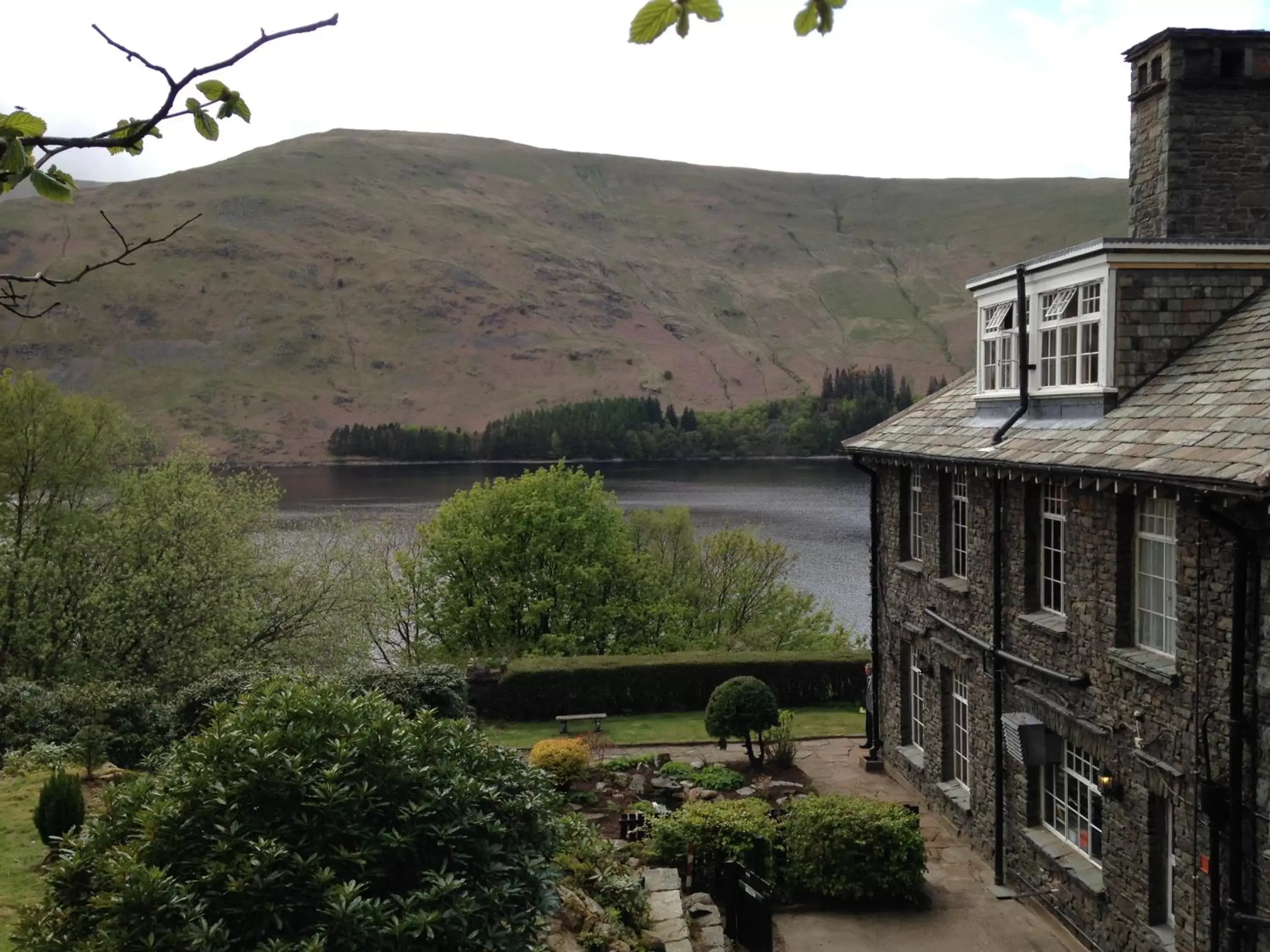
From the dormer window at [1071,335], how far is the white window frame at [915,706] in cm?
Result: 700

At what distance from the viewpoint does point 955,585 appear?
16672 millimetres

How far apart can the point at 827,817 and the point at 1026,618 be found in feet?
13.1

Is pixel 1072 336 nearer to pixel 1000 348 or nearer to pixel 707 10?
pixel 1000 348

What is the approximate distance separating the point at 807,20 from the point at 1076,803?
12640 mm

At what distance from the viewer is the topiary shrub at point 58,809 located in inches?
481

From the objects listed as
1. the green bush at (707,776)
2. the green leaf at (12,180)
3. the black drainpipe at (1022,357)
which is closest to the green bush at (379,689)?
the green bush at (707,776)

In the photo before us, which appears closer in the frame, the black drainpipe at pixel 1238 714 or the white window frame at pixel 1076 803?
the black drainpipe at pixel 1238 714

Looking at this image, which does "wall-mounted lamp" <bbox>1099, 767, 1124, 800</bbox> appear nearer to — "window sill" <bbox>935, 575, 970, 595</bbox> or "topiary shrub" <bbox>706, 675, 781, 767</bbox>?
"window sill" <bbox>935, 575, 970, 595</bbox>

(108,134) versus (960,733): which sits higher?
(108,134)

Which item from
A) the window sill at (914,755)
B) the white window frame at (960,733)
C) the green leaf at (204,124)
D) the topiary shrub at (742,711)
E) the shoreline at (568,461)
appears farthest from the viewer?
the shoreline at (568,461)

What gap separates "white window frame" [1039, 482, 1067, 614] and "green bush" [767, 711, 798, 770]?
8.57m

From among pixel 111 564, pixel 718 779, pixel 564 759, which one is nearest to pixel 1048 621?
pixel 718 779

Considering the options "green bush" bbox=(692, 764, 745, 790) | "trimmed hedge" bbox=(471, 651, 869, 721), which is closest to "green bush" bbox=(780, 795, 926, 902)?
"green bush" bbox=(692, 764, 745, 790)

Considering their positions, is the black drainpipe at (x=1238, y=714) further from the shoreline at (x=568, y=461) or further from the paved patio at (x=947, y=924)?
the shoreline at (x=568, y=461)
